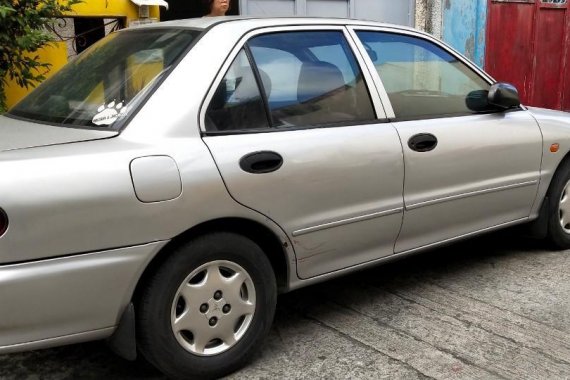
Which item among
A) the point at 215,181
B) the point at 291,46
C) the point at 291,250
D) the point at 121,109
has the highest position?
the point at 291,46

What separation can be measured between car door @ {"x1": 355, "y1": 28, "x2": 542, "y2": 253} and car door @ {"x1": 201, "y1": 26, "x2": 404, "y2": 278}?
16 cm

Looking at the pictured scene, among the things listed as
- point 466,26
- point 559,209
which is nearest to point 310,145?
point 559,209

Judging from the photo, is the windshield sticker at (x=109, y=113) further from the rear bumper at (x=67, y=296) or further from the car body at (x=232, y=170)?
the rear bumper at (x=67, y=296)

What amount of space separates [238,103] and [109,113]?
58 centimetres

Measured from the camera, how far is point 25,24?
178 inches

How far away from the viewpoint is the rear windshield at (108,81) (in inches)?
114

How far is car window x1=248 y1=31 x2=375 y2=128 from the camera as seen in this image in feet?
10.5

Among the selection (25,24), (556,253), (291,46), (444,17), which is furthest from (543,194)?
(444,17)

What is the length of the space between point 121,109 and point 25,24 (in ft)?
7.02

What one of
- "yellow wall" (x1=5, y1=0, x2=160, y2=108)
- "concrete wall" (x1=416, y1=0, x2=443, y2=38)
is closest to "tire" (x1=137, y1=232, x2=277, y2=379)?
"yellow wall" (x1=5, y1=0, x2=160, y2=108)

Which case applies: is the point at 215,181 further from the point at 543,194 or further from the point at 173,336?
the point at 543,194

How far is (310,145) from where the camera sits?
10.3ft

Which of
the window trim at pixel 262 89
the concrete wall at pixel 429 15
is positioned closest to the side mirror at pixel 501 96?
the window trim at pixel 262 89

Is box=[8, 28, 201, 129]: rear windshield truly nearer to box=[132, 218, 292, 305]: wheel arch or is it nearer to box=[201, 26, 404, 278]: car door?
box=[201, 26, 404, 278]: car door
